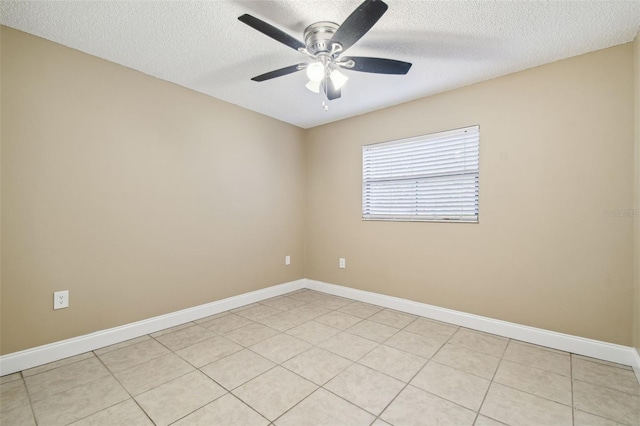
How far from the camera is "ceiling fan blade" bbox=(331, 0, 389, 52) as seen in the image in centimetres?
136

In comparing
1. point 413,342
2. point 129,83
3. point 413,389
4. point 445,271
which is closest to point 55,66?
point 129,83

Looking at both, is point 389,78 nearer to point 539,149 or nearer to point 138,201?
point 539,149

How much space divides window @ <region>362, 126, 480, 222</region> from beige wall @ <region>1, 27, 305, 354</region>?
1.48 meters

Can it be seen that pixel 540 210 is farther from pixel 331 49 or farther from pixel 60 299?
pixel 60 299

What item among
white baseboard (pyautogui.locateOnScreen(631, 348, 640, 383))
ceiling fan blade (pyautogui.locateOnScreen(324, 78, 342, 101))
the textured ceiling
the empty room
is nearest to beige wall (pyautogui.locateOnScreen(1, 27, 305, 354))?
the empty room

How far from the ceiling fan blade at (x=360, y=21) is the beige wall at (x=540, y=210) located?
1.71 metres

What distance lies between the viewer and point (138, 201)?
8.33 ft

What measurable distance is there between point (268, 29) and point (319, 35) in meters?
0.47

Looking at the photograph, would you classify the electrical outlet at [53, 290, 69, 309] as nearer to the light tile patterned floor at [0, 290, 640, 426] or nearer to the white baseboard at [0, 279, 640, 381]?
the white baseboard at [0, 279, 640, 381]

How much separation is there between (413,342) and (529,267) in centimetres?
120

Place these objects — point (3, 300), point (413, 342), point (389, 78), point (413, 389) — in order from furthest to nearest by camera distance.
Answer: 1. point (389, 78)
2. point (413, 342)
3. point (3, 300)
4. point (413, 389)

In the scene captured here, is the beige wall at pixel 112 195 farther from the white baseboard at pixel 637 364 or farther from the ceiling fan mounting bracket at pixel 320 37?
the white baseboard at pixel 637 364

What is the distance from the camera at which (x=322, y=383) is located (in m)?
1.84

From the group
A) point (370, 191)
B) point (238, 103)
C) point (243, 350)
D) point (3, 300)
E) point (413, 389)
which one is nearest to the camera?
point (413, 389)
